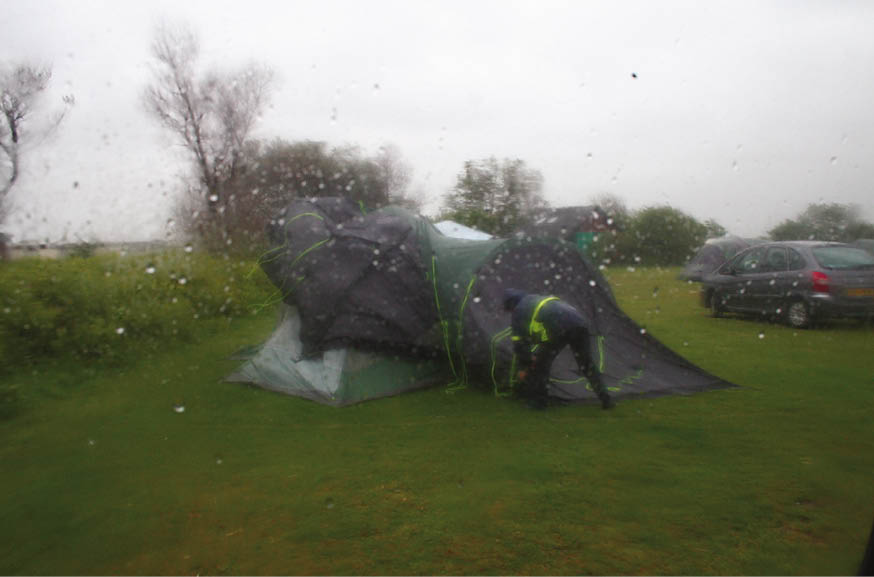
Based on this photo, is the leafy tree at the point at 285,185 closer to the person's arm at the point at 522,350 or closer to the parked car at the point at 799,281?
the person's arm at the point at 522,350

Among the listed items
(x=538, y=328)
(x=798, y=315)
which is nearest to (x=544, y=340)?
(x=538, y=328)

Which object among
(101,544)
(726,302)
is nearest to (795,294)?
(726,302)

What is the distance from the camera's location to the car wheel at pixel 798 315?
345 inches

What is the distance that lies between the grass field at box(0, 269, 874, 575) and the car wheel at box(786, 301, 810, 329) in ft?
7.55

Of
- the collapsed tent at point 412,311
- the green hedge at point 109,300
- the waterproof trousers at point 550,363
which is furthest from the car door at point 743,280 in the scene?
the green hedge at point 109,300

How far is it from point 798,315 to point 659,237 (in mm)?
3493

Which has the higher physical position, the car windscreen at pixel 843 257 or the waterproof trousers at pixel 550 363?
the car windscreen at pixel 843 257

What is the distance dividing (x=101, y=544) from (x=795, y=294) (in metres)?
9.19

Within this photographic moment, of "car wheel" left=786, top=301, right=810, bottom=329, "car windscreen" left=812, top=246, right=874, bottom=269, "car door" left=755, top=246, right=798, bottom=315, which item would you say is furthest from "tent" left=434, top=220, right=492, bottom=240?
"car wheel" left=786, top=301, right=810, bottom=329

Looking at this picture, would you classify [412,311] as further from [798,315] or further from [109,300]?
[798,315]

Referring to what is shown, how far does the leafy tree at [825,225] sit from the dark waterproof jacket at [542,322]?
1.83 m

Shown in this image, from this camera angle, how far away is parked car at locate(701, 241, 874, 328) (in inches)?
303

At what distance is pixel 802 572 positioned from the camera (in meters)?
2.77

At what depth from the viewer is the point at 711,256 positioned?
9.59 metres
